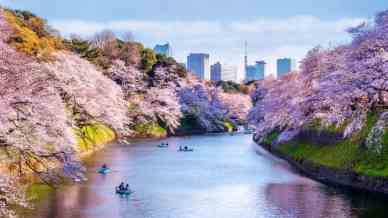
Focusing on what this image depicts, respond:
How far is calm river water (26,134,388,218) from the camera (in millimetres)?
30984

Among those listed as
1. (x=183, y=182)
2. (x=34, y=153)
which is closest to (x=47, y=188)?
(x=183, y=182)

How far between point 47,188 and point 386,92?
787 inches

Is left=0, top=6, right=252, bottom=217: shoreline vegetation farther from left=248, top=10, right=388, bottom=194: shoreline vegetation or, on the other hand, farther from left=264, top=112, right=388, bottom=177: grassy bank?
left=264, top=112, right=388, bottom=177: grassy bank

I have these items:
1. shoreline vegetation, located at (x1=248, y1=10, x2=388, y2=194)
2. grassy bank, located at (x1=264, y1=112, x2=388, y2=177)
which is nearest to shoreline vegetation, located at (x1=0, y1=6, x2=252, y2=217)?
shoreline vegetation, located at (x1=248, y1=10, x2=388, y2=194)

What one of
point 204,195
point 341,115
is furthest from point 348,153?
point 341,115

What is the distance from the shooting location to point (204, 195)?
36750 mm

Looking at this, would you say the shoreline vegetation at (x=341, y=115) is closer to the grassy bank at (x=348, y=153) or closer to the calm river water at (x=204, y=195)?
the grassy bank at (x=348, y=153)

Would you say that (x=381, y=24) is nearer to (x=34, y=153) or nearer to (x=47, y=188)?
(x=34, y=153)

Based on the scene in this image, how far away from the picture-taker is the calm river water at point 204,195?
30984 mm

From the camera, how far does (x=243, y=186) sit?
133ft

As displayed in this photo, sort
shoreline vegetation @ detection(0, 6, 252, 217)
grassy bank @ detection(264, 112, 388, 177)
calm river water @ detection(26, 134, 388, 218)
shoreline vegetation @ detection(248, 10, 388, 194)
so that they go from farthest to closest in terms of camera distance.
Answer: grassy bank @ detection(264, 112, 388, 177) < calm river water @ detection(26, 134, 388, 218) < shoreline vegetation @ detection(248, 10, 388, 194) < shoreline vegetation @ detection(0, 6, 252, 217)

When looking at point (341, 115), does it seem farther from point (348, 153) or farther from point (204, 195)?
point (348, 153)

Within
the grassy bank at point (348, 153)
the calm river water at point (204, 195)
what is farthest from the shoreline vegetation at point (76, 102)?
the grassy bank at point (348, 153)

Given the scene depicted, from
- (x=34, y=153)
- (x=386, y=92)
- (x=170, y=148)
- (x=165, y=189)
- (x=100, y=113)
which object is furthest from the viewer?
(x=170, y=148)
